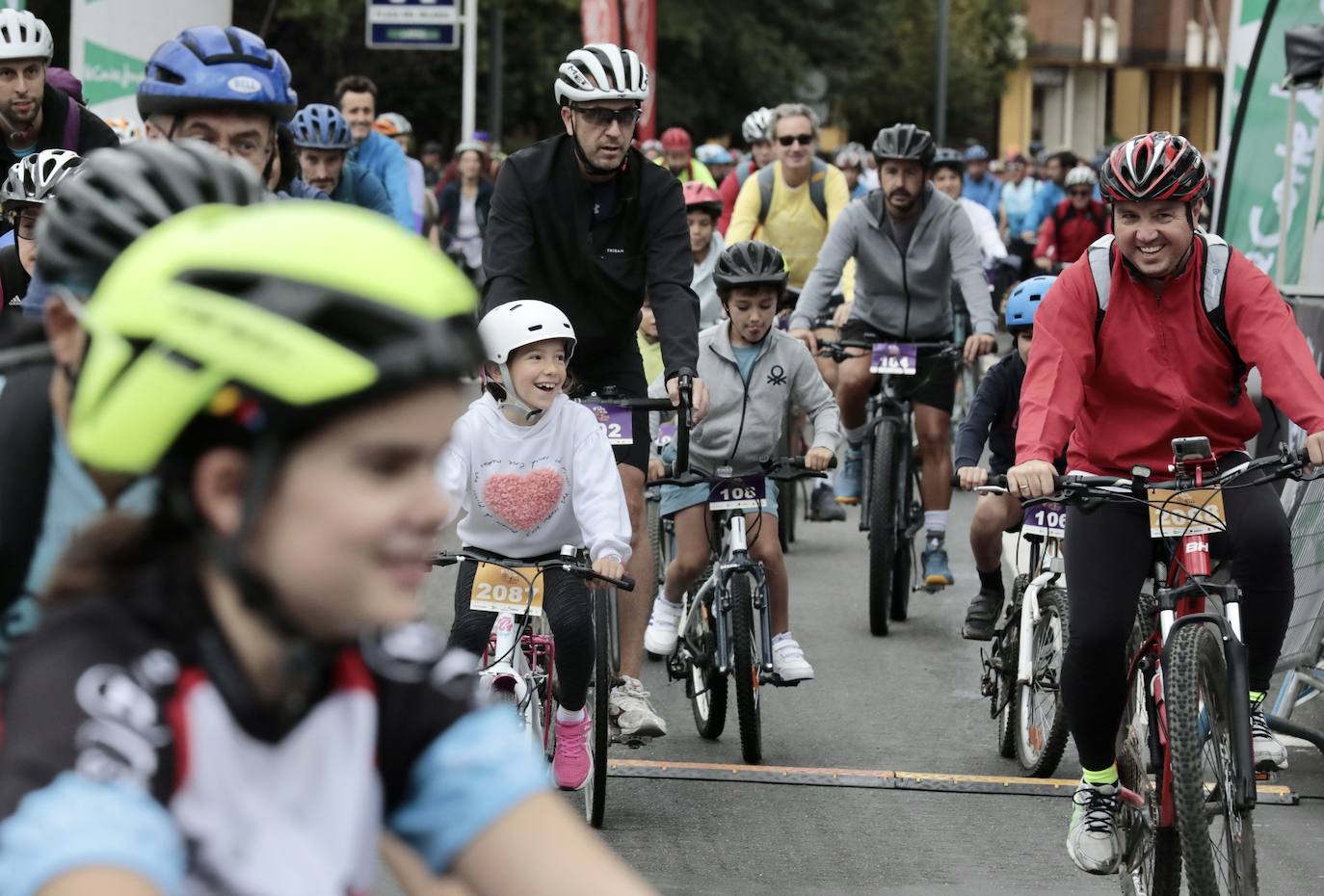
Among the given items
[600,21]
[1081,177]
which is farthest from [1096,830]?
[1081,177]

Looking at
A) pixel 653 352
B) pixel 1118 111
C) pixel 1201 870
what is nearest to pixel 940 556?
pixel 653 352

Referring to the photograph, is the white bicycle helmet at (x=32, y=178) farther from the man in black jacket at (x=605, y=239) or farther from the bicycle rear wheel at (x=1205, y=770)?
the bicycle rear wheel at (x=1205, y=770)

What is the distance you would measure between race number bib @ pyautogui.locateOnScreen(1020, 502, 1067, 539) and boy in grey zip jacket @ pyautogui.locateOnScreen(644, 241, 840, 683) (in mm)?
782

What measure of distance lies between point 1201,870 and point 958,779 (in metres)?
2.43

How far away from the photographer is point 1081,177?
21.7 meters

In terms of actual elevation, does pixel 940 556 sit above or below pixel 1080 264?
below

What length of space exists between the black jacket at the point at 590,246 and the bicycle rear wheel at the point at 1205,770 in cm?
262

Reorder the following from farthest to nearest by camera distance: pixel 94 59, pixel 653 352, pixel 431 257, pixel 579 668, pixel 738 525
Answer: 1. pixel 94 59
2. pixel 653 352
3. pixel 738 525
4. pixel 579 668
5. pixel 431 257

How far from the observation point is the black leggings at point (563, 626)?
6383 millimetres

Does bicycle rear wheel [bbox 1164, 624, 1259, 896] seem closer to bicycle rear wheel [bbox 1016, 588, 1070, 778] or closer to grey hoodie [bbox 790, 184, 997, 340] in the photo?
bicycle rear wheel [bbox 1016, 588, 1070, 778]

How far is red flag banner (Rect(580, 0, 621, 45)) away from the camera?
2088 cm

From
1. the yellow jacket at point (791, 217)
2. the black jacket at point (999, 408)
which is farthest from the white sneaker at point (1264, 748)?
the yellow jacket at point (791, 217)

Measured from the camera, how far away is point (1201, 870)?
4875mm

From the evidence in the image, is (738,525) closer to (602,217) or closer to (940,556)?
(602,217)
